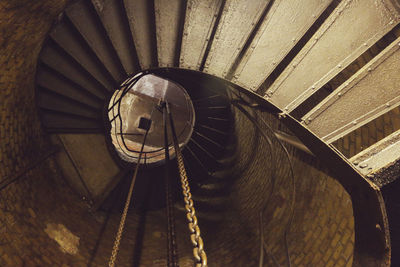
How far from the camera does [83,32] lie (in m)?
2.96

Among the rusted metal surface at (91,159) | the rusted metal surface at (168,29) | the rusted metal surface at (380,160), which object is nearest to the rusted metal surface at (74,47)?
the rusted metal surface at (168,29)

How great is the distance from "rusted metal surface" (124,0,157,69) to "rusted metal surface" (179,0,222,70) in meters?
0.56

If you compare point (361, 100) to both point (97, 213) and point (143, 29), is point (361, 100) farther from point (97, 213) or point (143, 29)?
point (97, 213)

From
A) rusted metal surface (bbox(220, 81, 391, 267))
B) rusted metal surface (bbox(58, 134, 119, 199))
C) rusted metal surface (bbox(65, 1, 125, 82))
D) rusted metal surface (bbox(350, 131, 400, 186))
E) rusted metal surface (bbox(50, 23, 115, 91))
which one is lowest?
rusted metal surface (bbox(58, 134, 119, 199))

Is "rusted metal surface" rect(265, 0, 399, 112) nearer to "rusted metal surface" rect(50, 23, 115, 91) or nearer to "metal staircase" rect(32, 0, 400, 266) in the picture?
"metal staircase" rect(32, 0, 400, 266)

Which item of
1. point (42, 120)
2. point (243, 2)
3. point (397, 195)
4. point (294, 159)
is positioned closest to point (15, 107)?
point (42, 120)

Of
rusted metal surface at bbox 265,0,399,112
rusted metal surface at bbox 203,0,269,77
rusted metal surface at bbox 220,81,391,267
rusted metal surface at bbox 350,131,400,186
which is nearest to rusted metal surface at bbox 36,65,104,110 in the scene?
rusted metal surface at bbox 203,0,269,77

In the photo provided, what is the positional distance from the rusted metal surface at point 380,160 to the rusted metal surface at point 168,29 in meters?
2.20

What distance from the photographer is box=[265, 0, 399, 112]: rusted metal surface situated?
1.57 metres

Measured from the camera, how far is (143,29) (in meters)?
2.78

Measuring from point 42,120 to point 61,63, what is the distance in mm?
1145

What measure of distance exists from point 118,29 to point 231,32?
1.64 m

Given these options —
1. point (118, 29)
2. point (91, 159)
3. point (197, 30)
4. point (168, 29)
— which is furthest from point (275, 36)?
point (91, 159)

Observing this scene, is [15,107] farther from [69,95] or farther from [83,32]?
[83,32]
